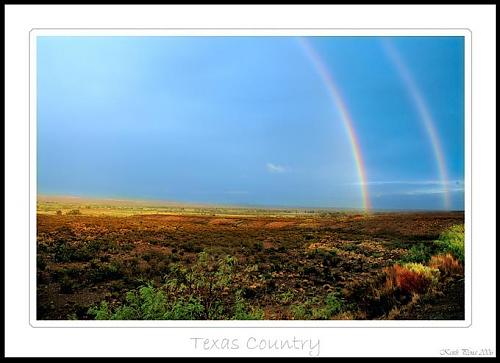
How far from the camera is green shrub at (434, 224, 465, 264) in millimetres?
3902

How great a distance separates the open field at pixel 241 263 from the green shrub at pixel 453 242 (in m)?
0.02

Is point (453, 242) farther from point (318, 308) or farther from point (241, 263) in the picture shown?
point (241, 263)

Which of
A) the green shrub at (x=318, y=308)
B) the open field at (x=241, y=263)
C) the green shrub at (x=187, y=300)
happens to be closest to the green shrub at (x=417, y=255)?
the open field at (x=241, y=263)

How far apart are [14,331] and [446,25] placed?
17.0 feet

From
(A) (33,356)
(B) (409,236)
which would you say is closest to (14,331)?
(A) (33,356)

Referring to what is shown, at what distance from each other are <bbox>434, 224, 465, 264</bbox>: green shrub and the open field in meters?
0.02

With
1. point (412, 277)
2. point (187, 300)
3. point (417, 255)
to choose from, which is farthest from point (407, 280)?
point (187, 300)

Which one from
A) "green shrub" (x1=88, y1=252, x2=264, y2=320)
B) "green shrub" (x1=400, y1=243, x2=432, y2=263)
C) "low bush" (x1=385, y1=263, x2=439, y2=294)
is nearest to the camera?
"green shrub" (x1=88, y1=252, x2=264, y2=320)

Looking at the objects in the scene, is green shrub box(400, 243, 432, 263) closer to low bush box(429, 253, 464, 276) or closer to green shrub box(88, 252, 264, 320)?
low bush box(429, 253, 464, 276)

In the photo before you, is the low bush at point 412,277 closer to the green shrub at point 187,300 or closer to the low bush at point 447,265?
the low bush at point 447,265

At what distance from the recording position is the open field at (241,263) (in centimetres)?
377

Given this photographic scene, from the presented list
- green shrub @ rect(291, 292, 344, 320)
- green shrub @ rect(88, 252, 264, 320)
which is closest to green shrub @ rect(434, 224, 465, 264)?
green shrub @ rect(291, 292, 344, 320)

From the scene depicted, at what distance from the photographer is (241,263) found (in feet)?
13.7

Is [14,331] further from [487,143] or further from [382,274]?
[487,143]
